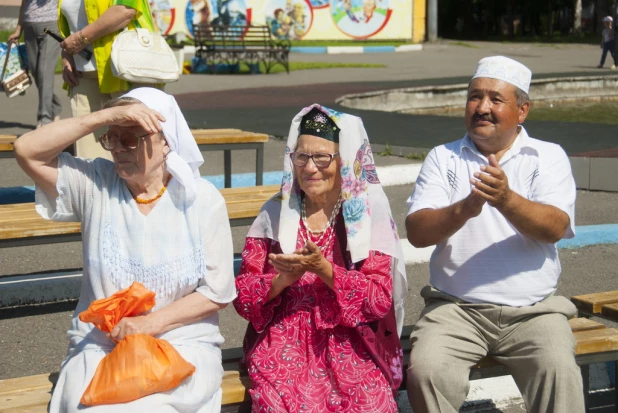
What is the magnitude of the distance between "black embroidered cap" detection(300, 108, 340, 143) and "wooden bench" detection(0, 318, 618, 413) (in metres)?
0.93

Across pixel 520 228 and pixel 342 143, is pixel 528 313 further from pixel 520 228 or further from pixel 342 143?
pixel 342 143

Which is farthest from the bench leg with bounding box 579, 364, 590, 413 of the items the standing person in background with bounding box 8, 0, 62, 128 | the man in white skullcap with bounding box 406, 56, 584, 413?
the standing person in background with bounding box 8, 0, 62, 128

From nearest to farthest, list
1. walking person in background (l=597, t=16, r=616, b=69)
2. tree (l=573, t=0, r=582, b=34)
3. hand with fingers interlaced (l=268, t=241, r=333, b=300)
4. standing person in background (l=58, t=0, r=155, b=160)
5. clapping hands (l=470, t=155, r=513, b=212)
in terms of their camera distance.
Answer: hand with fingers interlaced (l=268, t=241, r=333, b=300), clapping hands (l=470, t=155, r=513, b=212), standing person in background (l=58, t=0, r=155, b=160), walking person in background (l=597, t=16, r=616, b=69), tree (l=573, t=0, r=582, b=34)

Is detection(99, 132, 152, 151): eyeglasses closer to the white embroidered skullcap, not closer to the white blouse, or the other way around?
the white blouse

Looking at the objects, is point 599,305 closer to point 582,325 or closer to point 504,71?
point 582,325

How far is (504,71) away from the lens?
12.5 ft

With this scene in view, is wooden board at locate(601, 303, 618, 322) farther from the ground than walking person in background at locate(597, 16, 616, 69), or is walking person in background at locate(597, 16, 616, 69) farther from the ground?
walking person in background at locate(597, 16, 616, 69)

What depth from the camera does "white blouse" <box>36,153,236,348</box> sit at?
10.9 feet

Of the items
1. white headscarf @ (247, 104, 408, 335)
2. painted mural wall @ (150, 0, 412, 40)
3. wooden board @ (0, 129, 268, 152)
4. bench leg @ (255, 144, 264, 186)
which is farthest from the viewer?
painted mural wall @ (150, 0, 412, 40)

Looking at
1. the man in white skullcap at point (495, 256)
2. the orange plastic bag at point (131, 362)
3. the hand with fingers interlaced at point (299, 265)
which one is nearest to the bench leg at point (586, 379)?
the man in white skullcap at point (495, 256)

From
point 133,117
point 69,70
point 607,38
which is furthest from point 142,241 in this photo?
point 607,38

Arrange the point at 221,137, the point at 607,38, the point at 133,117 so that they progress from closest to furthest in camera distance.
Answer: the point at 133,117
the point at 221,137
the point at 607,38

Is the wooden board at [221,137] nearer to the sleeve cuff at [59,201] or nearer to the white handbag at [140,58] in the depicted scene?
the white handbag at [140,58]

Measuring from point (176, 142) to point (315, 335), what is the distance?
866mm
